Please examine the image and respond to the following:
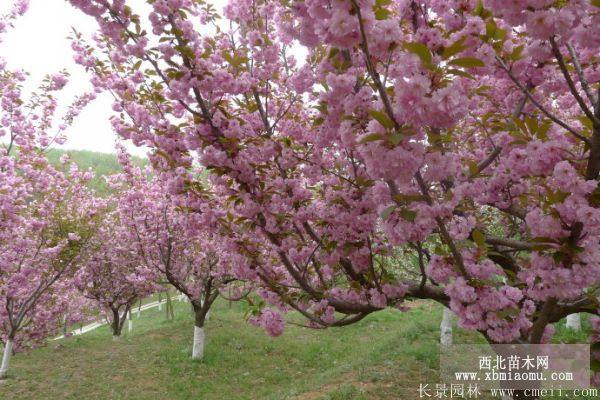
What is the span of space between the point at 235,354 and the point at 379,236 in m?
10.8

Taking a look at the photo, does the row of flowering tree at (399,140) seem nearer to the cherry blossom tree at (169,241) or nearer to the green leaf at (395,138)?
the green leaf at (395,138)

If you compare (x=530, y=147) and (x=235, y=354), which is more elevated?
(x=530, y=147)

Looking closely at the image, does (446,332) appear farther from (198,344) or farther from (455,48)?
(455,48)

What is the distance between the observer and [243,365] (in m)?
12.4

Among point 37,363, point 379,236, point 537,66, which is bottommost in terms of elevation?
point 37,363

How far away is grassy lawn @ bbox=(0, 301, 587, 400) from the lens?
8992 millimetres

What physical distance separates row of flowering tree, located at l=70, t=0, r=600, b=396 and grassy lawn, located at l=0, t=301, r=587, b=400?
504cm

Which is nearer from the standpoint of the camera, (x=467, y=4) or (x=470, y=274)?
(x=470, y=274)

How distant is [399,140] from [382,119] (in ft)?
0.46

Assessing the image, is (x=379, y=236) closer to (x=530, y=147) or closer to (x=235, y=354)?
(x=530, y=147)

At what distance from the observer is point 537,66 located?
10.7ft

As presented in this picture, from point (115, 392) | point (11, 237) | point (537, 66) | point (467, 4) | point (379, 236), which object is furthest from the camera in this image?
point (115, 392)

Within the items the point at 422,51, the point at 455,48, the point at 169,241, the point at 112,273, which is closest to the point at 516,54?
the point at 455,48

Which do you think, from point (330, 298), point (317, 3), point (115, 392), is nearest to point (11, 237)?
point (115, 392)
